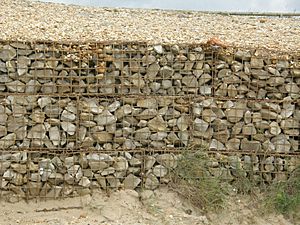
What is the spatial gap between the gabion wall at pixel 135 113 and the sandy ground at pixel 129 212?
0.58 feet

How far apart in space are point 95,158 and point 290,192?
279cm

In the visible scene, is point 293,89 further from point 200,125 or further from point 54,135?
point 54,135

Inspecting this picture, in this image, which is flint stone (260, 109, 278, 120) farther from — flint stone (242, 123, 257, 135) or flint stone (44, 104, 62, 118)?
flint stone (44, 104, 62, 118)

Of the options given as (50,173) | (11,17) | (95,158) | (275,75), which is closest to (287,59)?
(275,75)

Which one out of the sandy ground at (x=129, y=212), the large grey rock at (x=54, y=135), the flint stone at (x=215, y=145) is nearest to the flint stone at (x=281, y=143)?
the flint stone at (x=215, y=145)

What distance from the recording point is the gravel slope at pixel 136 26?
10180 millimetres

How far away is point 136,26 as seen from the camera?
11117 mm

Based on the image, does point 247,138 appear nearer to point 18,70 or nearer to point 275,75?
point 275,75

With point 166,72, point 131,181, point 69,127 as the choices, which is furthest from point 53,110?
point 166,72

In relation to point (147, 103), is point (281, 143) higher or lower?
lower

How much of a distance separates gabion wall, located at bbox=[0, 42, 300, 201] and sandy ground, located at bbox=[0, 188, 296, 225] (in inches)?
6.9

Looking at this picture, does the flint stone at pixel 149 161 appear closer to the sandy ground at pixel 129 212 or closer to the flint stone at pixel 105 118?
the sandy ground at pixel 129 212

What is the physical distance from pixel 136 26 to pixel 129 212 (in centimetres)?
330

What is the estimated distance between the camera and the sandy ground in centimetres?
916
